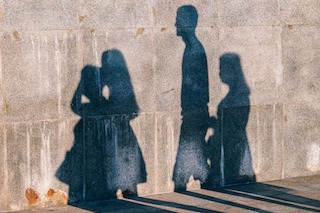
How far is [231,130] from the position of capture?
10.0m

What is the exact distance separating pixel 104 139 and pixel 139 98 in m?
0.73

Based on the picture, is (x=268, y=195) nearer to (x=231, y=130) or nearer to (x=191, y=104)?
(x=231, y=130)

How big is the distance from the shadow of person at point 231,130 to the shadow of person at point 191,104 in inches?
7.7

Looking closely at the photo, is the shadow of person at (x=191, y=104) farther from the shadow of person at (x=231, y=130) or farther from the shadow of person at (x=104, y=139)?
the shadow of person at (x=104, y=139)

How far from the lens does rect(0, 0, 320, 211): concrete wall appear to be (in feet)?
28.7

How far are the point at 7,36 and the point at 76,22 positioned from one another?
91 cm

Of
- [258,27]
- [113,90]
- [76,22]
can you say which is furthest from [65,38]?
[258,27]

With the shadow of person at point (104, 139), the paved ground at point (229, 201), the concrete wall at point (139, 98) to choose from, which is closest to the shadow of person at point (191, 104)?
the concrete wall at point (139, 98)

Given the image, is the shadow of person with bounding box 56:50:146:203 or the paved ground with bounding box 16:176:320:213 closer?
the paved ground with bounding box 16:176:320:213

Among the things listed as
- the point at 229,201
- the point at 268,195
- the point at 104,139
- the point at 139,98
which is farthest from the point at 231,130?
the point at 104,139

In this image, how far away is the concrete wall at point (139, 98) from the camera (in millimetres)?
8758

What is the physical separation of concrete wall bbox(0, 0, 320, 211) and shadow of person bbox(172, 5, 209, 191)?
0.03 m

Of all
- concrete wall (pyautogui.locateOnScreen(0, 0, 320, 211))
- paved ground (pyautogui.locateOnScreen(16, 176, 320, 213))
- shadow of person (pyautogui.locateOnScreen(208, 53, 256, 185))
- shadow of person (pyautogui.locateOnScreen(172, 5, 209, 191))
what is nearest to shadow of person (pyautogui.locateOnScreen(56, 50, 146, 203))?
concrete wall (pyautogui.locateOnScreen(0, 0, 320, 211))

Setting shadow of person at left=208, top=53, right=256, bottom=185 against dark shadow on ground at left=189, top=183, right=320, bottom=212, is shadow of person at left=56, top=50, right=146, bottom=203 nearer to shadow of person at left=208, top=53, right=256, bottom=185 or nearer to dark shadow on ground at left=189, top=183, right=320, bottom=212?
dark shadow on ground at left=189, top=183, right=320, bottom=212
